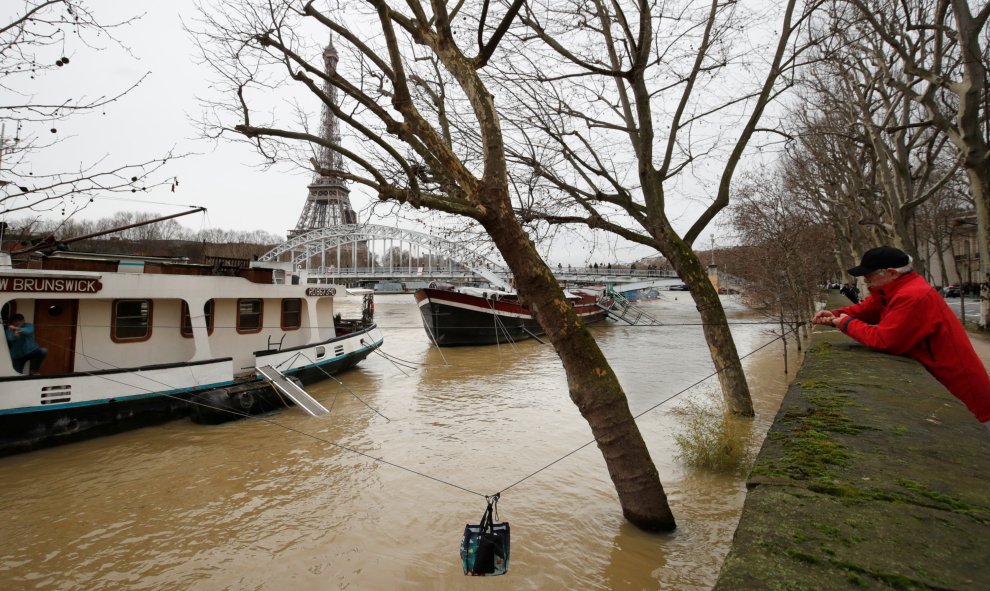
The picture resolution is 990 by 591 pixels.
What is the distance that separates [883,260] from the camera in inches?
135

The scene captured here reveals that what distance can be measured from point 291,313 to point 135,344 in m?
4.21

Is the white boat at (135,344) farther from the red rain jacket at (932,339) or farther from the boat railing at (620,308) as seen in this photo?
the boat railing at (620,308)

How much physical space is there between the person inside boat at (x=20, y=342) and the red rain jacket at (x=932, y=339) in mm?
11844

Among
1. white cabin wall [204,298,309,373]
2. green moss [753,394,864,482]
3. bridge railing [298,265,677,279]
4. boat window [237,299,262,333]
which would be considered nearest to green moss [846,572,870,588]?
green moss [753,394,864,482]

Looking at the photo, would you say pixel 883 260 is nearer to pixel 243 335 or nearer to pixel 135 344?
pixel 135 344

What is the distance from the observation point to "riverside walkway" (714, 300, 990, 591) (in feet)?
4.41

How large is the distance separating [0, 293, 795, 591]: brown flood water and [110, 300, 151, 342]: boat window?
2.11 metres

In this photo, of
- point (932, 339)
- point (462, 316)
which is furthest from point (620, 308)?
point (932, 339)

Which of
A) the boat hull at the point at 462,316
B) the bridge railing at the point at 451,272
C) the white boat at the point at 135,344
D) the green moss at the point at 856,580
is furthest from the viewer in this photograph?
the bridge railing at the point at 451,272

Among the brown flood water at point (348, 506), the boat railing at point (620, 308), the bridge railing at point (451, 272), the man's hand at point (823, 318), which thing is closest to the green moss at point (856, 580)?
the man's hand at point (823, 318)

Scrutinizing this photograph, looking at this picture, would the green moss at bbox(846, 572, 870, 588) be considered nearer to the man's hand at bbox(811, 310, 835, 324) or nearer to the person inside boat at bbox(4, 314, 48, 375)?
the man's hand at bbox(811, 310, 835, 324)

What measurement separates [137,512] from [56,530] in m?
0.80

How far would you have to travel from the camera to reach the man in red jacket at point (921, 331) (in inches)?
120

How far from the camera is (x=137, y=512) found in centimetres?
665
